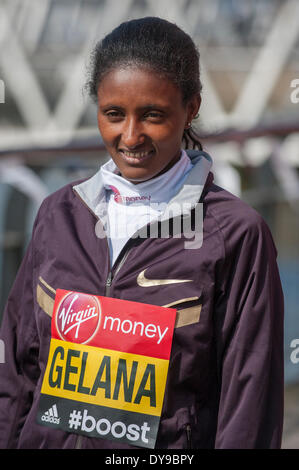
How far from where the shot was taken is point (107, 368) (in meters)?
1.73

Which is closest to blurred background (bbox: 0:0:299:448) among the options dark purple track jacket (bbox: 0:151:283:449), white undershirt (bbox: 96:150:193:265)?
white undershirt (bbox: 96:150:193:265)

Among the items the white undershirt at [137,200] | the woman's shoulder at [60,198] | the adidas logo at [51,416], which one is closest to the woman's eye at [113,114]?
the white undershirt at [137,200]

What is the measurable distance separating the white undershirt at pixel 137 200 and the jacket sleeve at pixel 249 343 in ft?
0.64

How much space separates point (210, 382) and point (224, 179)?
2677 mm

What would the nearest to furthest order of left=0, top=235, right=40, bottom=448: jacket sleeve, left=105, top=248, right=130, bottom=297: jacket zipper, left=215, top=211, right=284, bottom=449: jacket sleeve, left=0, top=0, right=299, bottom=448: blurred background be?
left=215, top=211, right=284, bottom=449: jacket sleeve, left=105, top=248, right=130, bottom=297: jacket zipper, left=0, top=235, right=40, bottom=448: jacket sleeve, left=0, top=0, right=299, bottom=448: blurred background

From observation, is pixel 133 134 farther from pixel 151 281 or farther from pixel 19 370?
pixel 19 370

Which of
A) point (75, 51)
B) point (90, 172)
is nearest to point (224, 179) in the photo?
point (90, 172)

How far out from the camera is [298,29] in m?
7.97

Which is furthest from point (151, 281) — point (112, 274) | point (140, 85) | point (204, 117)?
point (204, 117)

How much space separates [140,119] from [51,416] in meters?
0.70

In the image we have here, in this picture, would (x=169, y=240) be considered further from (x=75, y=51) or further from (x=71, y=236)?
(x=75, y=51)

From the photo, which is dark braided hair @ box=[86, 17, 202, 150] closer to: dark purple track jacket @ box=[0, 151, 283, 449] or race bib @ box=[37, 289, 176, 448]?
dark purple track jacket @ box=[0, 151, 283, 449]

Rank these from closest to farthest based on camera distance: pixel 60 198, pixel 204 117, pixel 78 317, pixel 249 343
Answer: pixel 249 343 < pixel 78 317 < pixel 60 198 < pixel 204 117

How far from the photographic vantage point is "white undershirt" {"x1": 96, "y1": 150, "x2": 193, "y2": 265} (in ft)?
5.95
